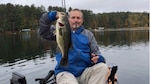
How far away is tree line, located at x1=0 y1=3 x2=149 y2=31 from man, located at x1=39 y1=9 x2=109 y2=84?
66237 mm

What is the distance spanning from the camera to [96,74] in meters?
5.25

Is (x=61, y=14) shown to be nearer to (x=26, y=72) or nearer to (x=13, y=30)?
(x=26, y=72)

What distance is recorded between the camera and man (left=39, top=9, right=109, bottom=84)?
17.2 feet

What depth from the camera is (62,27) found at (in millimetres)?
4543

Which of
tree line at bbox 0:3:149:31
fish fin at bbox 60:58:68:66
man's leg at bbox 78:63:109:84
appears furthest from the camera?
tree line at bbox 0:3:149:31

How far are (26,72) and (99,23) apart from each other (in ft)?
395

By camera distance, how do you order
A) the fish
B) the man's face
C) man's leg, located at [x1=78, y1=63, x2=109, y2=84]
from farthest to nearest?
the man's face → man's leg, located at [x1=78, y1=63, x2=109, y2=84] → the fish

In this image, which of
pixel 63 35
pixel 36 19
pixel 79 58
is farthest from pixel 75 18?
pixel 36 19

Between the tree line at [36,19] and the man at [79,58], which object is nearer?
the man at [79,58]

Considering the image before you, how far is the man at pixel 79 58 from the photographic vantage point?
523 centimetres

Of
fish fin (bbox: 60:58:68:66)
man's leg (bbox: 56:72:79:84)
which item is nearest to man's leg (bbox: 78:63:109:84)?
man's leg (bbox: 56:72:79:84)

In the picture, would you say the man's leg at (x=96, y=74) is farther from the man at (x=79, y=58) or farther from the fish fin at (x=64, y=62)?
the fish fin at (x=64, y=62)

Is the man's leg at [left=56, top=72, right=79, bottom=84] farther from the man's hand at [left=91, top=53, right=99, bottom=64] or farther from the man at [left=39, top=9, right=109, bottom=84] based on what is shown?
the man's hand at [left=91, top=53, right=99, bottom=64]

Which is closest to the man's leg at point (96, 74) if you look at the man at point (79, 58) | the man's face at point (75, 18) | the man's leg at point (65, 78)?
the man at point (79, 58)
